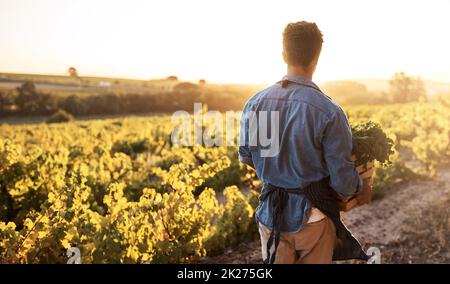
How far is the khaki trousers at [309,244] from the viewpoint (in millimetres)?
2260

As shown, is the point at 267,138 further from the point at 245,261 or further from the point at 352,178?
the point at 245,261

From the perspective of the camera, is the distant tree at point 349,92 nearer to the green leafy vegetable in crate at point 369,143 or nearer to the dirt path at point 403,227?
the dirt path at point 403,227

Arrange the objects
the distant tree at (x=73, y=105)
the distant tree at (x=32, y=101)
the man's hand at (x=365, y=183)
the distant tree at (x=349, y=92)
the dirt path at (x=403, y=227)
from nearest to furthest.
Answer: the man's hand at (x=365, y=183)
the dirt path at (x=403, y=227)
the distant tree at (x=32, y=101)
the distant tree at (x=73, y=105)
the distant tree at (x=349, y=92)

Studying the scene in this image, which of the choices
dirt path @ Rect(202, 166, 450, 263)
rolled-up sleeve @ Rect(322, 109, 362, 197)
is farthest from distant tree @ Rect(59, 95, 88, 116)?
rolled-up sleeve @ Rect(322, 109, 362, 197)

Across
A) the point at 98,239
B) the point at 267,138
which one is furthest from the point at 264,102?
the point at 98,239

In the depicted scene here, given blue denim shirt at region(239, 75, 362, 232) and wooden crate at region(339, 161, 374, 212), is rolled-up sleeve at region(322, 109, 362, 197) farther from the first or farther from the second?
wooden crate at region(339, 161, 374, 212)

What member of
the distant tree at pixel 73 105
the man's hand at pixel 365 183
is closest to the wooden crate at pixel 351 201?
the man's hand at pixel 365 183

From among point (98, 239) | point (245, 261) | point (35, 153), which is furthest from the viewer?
point (35, 153)

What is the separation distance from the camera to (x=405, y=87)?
68.9 metres

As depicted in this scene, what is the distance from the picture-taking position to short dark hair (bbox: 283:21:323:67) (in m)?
2.17

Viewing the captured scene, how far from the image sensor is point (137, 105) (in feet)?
158

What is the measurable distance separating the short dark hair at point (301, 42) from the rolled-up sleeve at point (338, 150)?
32cm

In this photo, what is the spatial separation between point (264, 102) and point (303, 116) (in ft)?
0.77

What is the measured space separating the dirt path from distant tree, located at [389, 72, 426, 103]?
64.2m
